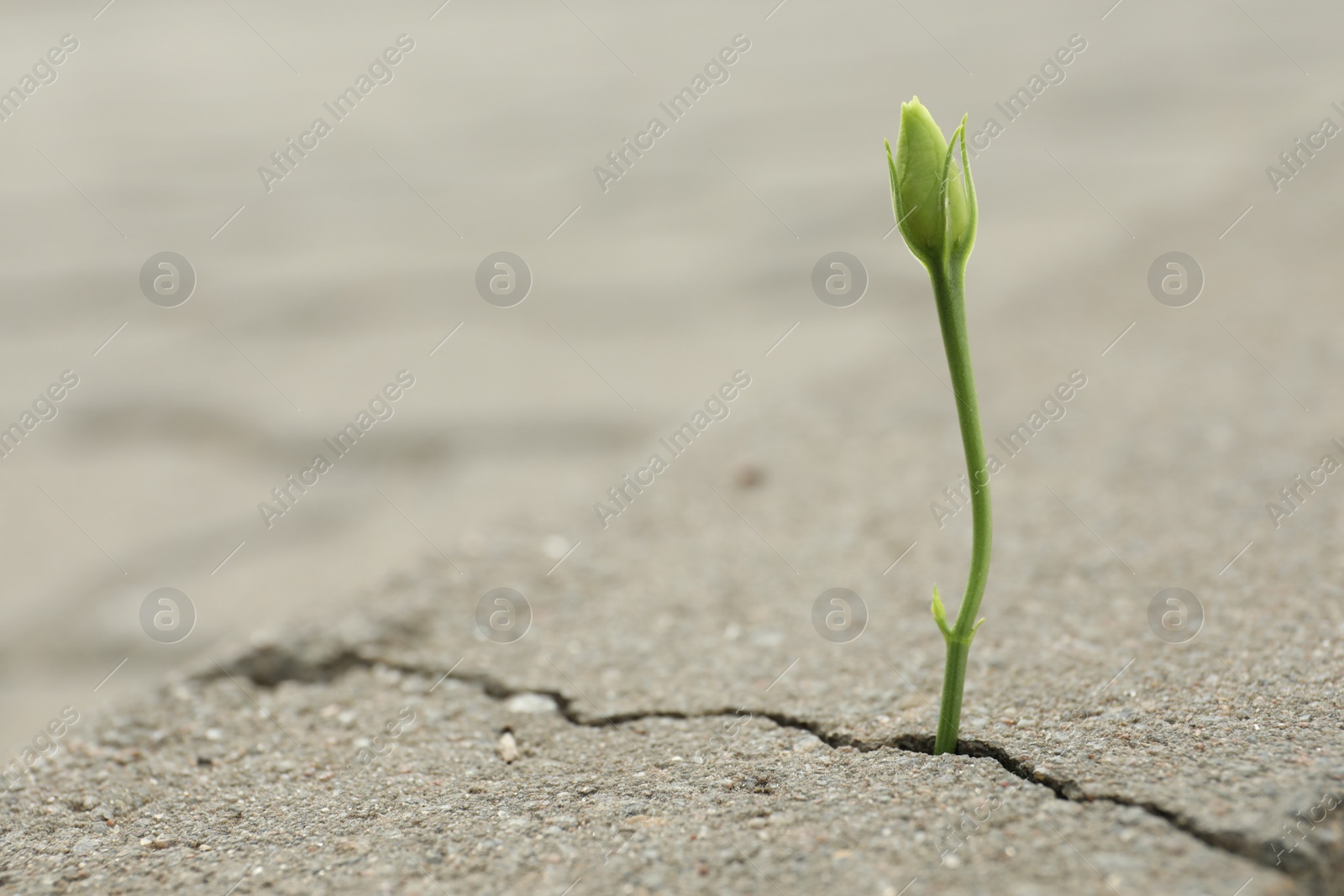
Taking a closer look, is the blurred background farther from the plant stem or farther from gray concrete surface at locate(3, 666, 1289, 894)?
the plant stem

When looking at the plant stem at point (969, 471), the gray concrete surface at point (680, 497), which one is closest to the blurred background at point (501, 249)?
the gray concrete surface at point (680, 497)

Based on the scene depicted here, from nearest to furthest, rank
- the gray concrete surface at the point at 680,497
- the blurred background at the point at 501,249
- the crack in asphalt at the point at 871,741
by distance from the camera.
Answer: the crack in asphalt at the point at 871,741
the gray concrete surface at the point at 680,497
the blurred background at the point at 501,249

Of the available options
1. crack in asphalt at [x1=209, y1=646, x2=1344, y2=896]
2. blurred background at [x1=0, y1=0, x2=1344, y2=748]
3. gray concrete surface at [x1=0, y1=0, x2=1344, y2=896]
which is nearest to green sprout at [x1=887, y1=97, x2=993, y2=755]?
crack in asphalt at [x1=209, y1=646, x2=1344, y2=896]

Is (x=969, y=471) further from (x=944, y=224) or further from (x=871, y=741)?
(x=871, y=741)

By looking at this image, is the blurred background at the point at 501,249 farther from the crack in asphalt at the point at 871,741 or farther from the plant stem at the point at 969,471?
the plant stem at the point at 969,471

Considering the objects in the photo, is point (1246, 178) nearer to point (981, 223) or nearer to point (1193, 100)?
point (981, 223)
